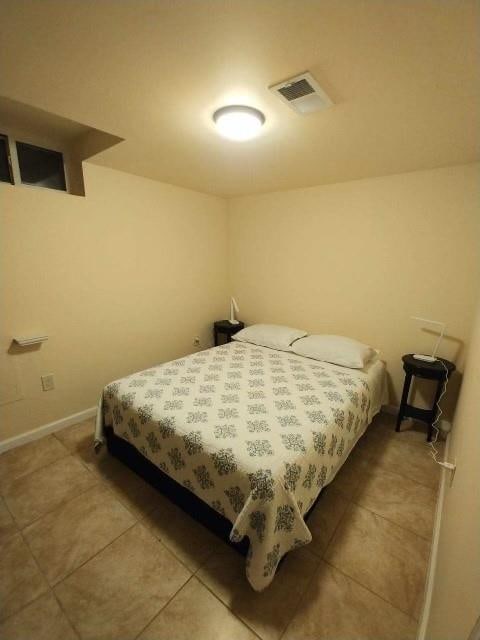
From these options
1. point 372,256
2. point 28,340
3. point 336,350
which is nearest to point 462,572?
point 336,350

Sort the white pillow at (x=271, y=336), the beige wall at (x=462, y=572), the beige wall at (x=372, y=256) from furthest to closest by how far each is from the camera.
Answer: the white pillow at (x=271, y=336) < the beige wall at (x=372, y=256) < the beige wall at (x=462, y=572)

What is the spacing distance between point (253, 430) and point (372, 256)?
2005 millimetres

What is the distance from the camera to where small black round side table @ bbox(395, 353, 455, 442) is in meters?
2.09

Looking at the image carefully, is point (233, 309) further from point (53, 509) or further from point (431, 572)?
point (431, 572)

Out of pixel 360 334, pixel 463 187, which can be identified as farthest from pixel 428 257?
pixel 360 334

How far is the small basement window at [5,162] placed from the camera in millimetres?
1892

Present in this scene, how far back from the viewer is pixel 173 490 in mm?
1571

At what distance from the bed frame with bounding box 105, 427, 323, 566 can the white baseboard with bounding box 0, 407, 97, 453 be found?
64cm

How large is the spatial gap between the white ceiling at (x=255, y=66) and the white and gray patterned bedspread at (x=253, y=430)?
1.66m

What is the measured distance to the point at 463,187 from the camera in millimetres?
2053

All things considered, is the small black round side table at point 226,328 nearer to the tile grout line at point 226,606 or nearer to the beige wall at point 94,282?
the beige wall at point 94,282

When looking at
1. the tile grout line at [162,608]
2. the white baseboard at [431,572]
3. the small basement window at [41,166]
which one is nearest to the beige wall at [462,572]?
the white baseboard at [431,572]

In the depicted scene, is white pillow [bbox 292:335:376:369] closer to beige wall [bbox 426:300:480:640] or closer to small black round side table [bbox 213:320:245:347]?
small black round side table [bbox 213:320:245:347]

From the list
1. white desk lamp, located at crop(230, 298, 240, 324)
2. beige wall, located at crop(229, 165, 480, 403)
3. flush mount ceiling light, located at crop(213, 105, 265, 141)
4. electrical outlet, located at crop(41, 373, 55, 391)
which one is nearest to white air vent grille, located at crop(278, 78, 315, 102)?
flush mount ceiling light, located at crop(213, 105, 265, 141)
